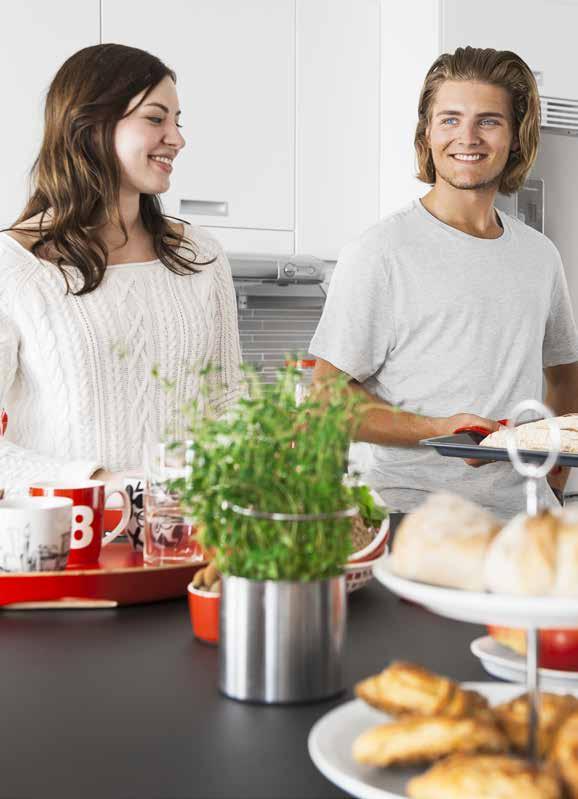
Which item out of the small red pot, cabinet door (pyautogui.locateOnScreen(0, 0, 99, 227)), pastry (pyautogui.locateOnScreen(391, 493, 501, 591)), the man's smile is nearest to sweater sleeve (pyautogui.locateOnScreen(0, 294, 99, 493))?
the small red pot

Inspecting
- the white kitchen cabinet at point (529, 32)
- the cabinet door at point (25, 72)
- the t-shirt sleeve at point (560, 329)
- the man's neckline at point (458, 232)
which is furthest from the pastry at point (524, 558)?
the white kitchen cabinet at point (529, 32)

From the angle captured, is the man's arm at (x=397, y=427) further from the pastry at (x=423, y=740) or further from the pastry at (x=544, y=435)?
the pastry at (x=423, y=740)

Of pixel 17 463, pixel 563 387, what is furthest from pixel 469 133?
pixel 17 463

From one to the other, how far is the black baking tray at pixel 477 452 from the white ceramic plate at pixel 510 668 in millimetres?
763

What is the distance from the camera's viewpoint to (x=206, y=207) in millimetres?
3338

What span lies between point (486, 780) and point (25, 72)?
2.92 m

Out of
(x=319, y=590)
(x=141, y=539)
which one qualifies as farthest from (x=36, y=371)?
(x=319, y=590)

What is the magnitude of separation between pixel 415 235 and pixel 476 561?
5.35 ft

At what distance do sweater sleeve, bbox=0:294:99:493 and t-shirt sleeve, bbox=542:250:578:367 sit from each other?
1194mm

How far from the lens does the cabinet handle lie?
3.30 m

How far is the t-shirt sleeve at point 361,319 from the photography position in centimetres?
207

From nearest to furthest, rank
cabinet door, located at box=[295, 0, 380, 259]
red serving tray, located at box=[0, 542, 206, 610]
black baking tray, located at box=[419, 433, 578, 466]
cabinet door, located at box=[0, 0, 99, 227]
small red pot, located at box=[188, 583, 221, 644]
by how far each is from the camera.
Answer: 1. small red pot, located at box=[188, 583, 221, 644]
2. red serving tray, located at box=[0, 542, 206, 610]
3. black baking tray, located at box=[419, 433, 578, 466]
4. cabinet door, located at box=[0, 0, 99, 227]
5. cabinet door, located at box=[295, 0, 380, 259]

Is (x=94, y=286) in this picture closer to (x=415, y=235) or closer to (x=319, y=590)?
(x=415, y=235)

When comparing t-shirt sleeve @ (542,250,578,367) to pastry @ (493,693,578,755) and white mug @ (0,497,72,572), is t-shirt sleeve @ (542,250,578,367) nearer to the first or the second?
white mug @ (0,497,72,572)
